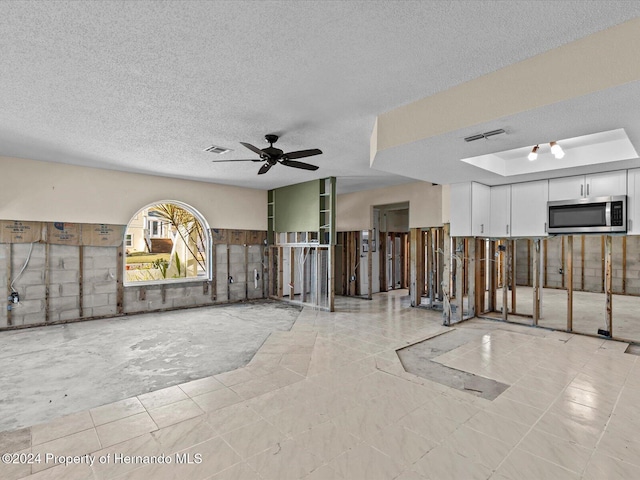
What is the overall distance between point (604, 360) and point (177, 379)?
4.93 meters

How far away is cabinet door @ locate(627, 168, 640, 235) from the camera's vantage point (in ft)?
14.1

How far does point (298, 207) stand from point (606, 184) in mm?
5465

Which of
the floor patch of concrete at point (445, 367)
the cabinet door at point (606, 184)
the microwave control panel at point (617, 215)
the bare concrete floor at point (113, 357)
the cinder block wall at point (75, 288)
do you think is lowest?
the bare concrete floor at point (113, 357)

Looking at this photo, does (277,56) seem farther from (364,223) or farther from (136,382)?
(364,223)

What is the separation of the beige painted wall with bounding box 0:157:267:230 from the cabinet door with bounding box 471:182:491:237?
5.36 m

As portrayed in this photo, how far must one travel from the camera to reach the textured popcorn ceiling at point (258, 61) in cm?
196

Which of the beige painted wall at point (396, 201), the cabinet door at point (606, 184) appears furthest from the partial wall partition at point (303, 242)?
the cabinet door at point (606, 184)

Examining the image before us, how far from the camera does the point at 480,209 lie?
565cm

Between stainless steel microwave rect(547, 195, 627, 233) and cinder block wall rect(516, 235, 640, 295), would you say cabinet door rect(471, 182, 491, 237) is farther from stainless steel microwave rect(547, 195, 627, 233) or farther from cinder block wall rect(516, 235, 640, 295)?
cinder block wall rect(516, 235, 640, 295)

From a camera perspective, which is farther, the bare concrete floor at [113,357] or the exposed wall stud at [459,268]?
the exposed wall stud at [459,268]

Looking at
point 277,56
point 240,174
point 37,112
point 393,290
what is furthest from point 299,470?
point 393,290

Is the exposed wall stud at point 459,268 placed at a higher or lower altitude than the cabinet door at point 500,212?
lower

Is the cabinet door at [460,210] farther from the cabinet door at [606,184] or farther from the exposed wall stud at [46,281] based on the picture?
the exposed wall stud at [46,281]

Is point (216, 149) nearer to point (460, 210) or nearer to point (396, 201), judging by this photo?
point (460, 210)
